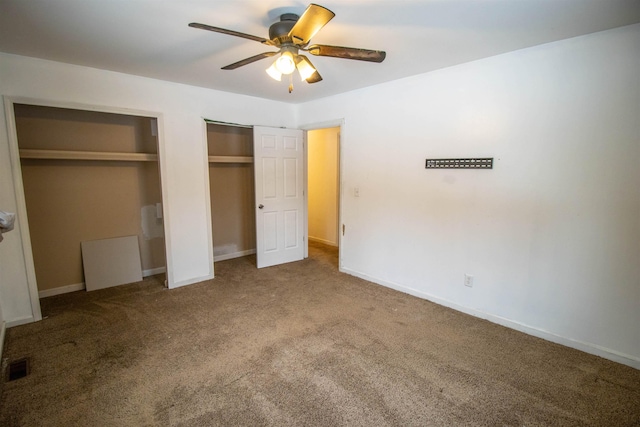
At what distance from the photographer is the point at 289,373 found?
6.97 feet

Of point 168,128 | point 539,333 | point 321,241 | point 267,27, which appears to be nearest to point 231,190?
point 168,128

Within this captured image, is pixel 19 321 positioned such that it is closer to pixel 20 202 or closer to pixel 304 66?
pixel 20 202

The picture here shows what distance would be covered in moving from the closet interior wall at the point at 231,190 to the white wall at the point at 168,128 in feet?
2.28

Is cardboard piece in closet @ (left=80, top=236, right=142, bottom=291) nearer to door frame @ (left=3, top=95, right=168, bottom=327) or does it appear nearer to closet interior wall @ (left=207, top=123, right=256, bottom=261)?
door frame @ (left=3, top=95, right=168, bottom=327)

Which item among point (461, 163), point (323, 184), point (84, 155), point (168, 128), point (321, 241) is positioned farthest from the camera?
point (321, 241)

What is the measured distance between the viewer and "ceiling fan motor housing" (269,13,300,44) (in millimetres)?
1904

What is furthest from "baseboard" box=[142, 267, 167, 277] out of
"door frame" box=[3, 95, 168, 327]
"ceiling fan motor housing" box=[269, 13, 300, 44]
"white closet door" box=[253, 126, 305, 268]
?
"ceiling fan motor housing" box=[269, 13, 300, 44]

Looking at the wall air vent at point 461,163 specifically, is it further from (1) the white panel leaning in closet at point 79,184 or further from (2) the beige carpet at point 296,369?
(1) the white panel leaning in closet at point 79,184

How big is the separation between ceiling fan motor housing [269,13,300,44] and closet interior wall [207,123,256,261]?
2746 mm

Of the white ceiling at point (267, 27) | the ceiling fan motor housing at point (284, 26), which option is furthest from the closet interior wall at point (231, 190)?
the ceiling fan motor housing at point (284, 26)

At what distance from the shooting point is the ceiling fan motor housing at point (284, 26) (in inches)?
75.0

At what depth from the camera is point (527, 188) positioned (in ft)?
8.36

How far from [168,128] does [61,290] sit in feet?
7.53

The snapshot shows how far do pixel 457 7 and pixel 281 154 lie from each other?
2.98m
